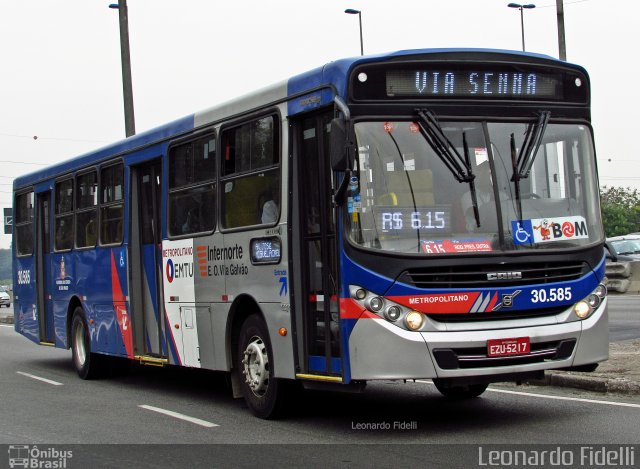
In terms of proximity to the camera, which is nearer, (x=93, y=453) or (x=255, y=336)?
(x=93, y=453)

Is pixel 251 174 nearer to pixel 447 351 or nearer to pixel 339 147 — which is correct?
pixel 339 147

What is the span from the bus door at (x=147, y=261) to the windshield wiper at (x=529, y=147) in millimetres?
5257

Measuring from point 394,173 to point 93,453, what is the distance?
3.38m

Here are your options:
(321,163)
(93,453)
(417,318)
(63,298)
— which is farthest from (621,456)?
(63,298)

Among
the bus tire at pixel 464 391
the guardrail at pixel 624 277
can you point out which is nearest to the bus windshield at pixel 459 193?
the bus tire at pixel 464 391

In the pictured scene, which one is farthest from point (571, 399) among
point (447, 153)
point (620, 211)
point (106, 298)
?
point (620, 211)

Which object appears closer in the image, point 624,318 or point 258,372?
point 258,372

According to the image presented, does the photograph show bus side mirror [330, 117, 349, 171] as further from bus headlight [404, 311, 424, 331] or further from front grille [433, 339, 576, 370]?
front grille [433, 339, 576, 370]

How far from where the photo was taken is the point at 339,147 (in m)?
8.52

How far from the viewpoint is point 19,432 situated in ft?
32.7

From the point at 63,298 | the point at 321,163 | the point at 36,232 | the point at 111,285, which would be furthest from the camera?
the point at 36,232

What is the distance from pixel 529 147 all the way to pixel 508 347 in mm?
1746

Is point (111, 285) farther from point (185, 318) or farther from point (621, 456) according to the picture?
point (621, 456)

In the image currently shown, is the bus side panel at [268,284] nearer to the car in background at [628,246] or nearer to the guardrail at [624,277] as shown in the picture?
the guardrail at [624,277]
